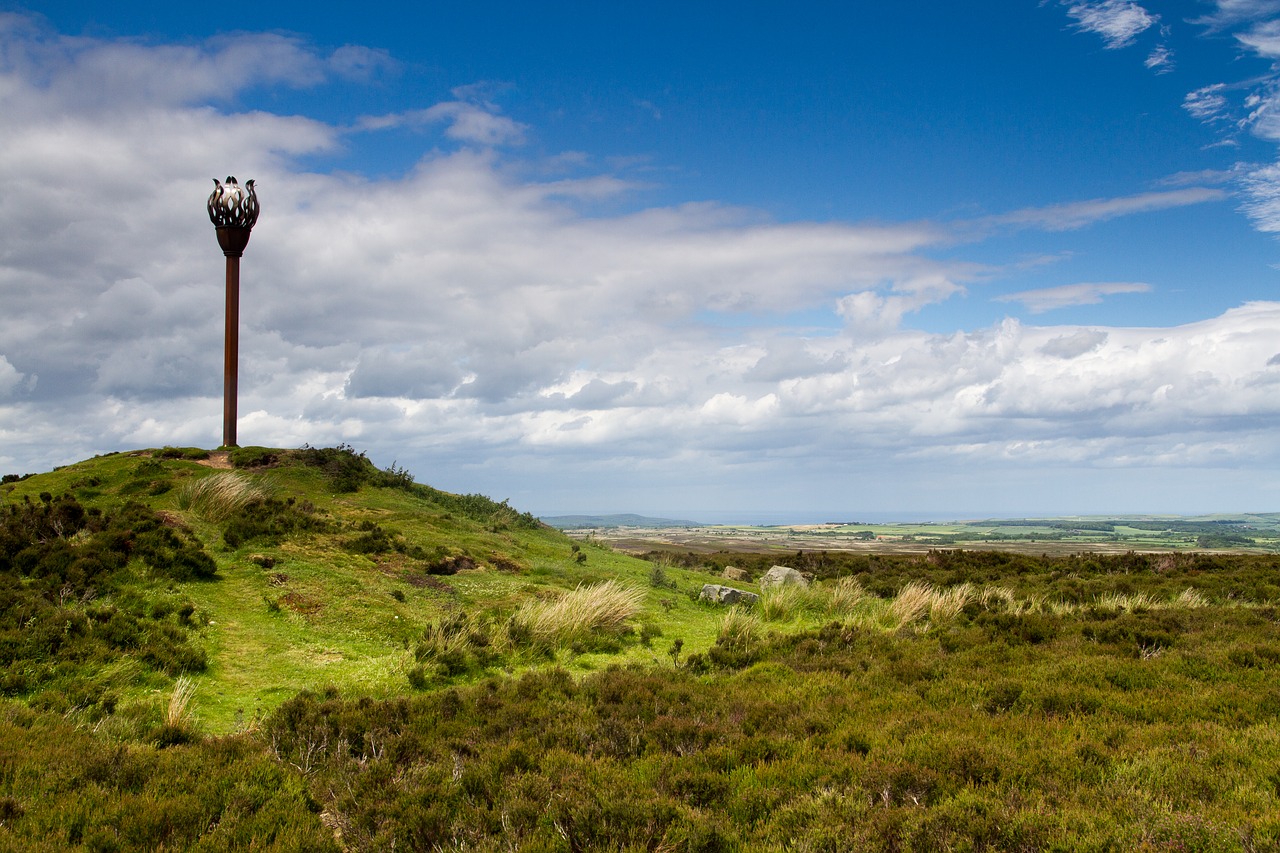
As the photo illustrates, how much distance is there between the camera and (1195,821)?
19.4 feet

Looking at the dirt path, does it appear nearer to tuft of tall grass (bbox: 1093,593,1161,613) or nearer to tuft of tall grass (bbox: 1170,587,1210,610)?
tuft of tall grass (bbox: 1093,593,1161,613)

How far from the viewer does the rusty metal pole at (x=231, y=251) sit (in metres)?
33.5

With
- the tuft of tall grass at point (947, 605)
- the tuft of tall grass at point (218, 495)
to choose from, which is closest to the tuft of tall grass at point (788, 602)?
the tuft of tall grass at point (947, 605)

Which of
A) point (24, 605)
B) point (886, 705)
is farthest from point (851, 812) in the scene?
point (24, 605)

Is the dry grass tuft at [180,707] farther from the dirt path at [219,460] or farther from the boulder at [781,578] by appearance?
the dirt path at [219,460]

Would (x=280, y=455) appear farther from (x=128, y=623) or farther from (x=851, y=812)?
(x=851, y=812)

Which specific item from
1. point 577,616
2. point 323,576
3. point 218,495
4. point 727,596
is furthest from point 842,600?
point 218,495

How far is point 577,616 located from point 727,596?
7.17 metres

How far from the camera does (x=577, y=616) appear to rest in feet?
50.6

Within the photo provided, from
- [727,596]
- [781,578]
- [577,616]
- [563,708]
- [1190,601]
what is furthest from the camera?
[781,578]

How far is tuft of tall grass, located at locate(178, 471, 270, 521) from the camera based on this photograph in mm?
20547

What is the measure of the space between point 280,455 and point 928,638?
28.4 meters

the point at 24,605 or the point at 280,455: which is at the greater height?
the point at 280,455

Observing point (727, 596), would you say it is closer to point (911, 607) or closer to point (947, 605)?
point (911, 607)
